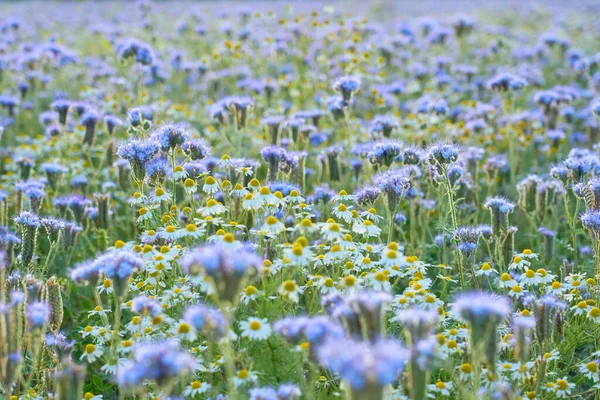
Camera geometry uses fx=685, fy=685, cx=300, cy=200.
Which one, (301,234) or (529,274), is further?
(301,234)

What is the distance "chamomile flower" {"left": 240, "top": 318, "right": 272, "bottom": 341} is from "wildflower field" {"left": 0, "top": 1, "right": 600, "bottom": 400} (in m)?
0.01

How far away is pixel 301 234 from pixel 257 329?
6.11ft

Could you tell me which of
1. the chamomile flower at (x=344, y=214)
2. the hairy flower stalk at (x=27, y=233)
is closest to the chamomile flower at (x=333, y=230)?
the chamomile flower at (x=344, y=214)

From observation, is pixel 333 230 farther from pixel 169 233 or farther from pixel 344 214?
pixel 169 233

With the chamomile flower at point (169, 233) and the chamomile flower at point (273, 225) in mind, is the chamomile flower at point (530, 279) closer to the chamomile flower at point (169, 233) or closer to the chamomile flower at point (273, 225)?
the chamomile flower at point (273, 225)

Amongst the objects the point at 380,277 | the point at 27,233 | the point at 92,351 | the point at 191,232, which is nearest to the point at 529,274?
the point at 380,277

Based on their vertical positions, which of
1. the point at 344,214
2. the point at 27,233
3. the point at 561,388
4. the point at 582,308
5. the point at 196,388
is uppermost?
the point at 344,214

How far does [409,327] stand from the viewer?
10.4 feet

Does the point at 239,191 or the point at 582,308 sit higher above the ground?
Result: the point at 239,191

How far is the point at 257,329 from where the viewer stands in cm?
378

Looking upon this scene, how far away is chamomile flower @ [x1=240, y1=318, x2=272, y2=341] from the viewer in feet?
12.2

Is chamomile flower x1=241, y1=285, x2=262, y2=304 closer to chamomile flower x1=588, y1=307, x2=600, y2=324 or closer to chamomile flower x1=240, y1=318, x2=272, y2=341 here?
chamomile flower x1=240, y1=318, x2=272, y2=341

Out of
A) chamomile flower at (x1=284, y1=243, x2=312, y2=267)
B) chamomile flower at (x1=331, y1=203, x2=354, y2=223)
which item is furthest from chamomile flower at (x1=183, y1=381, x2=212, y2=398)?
chamomile flower at (x1=331, y1=203, x2=354, y2=223)

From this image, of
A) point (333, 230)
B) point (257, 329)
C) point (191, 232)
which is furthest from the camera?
point (191, 232)
